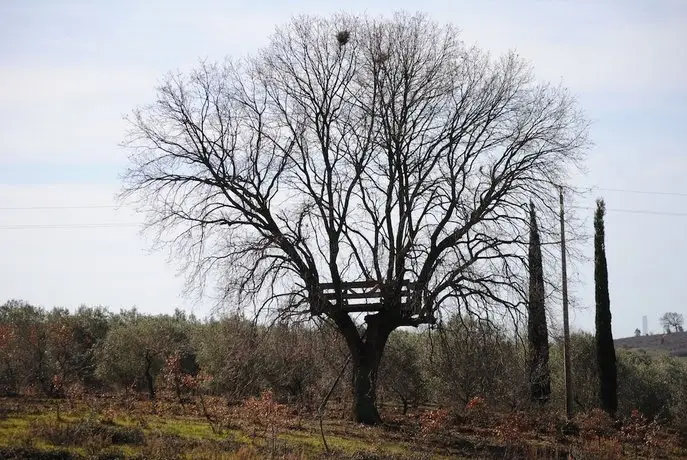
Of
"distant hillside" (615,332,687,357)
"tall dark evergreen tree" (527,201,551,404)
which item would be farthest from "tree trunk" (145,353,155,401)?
"distant hillside" (615,332,687,357)

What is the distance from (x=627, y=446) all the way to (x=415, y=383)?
1029 cm

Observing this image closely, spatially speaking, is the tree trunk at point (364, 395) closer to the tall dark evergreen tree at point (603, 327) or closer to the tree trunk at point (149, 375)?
the tall dark evergreen tree at point (603, 327)

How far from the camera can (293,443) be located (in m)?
20.7

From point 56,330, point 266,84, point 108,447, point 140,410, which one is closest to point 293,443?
point 108,447

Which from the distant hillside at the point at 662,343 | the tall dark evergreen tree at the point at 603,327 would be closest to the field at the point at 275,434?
the tall dark evergreen tree at the point at 603,327

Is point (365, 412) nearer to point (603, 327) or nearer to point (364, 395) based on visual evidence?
point (364, 395)

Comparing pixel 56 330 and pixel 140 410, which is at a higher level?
pixel 56 330

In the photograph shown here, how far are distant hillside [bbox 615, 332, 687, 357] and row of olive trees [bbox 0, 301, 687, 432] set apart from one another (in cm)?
3908

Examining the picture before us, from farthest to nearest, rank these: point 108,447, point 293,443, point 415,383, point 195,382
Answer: point 415,383 < point 195,382 < point 293,443 < point 108,447

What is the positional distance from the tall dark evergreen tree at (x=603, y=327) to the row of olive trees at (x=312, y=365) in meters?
1.91

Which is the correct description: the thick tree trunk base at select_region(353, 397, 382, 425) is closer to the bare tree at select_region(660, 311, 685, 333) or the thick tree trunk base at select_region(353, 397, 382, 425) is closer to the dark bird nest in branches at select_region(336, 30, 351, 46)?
the dark bird nest in branches at select_region(336, 30, 351, 46)

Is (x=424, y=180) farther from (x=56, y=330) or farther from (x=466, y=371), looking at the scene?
(x=56, y=330)

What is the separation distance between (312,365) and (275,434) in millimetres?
8956

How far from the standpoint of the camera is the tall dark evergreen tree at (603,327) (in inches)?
1345
